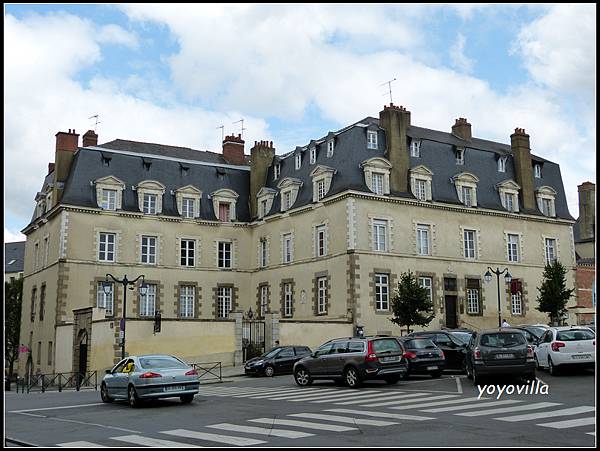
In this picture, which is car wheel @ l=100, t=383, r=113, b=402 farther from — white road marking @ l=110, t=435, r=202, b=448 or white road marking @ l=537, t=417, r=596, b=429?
white road marking @ l=537, t=417, r=596, b=429

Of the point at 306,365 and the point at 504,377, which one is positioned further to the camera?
the point at 306,365

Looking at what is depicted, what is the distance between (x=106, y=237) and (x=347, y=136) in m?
16.5

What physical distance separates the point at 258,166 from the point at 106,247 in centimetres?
1259

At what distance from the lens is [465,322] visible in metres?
Answer: 44.6

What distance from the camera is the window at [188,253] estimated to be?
48603 mm

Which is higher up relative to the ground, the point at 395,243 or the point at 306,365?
the point at 395,243

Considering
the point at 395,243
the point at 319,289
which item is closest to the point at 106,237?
the point at 319,289

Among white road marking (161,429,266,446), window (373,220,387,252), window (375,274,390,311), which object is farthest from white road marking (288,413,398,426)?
window (373,220,387,252)

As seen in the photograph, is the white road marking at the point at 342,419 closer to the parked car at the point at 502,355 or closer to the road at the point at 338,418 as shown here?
the road at the point at 338,418

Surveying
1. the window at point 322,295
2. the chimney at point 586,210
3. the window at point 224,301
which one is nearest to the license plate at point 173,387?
the window at point 322,295

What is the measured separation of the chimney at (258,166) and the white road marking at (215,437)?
37.4m

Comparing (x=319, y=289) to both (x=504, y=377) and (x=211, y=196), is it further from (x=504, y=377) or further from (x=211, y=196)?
(x=504, y=377)

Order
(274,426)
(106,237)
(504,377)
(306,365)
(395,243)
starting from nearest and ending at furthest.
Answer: (274,426) < (504,377) < (306,365) < (395,243) < (106,237)

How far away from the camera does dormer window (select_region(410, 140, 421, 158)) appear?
151ft
